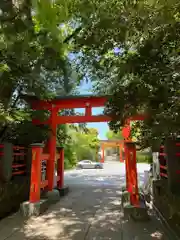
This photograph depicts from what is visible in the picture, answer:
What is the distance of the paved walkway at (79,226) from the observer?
11.1ft

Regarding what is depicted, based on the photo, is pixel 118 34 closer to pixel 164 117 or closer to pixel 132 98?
pixel 132 98

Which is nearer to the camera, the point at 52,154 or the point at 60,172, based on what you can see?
the point at 52,154

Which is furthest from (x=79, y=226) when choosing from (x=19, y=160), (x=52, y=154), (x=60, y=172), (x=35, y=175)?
(x=60, y=172)

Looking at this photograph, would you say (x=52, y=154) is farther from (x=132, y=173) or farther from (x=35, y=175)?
(x=132, y=173)

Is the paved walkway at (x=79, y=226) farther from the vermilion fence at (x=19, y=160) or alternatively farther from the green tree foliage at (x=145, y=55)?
the green tree foliage at (x=145, y=55)

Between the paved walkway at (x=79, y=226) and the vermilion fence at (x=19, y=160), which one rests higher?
the vermilion fence at (x=19, y=160)

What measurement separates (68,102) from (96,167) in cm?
1464

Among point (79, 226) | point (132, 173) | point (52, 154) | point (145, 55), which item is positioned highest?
point (145, 55)

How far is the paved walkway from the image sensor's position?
3.38 metres

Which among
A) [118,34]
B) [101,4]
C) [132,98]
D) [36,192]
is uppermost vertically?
[101,4]

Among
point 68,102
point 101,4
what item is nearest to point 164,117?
point 101,4

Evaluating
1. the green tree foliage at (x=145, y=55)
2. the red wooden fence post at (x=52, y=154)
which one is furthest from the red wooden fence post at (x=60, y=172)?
the green tree foliage at (x=145, y=55)

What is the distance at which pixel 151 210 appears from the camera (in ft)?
16.6

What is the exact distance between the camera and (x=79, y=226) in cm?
384
